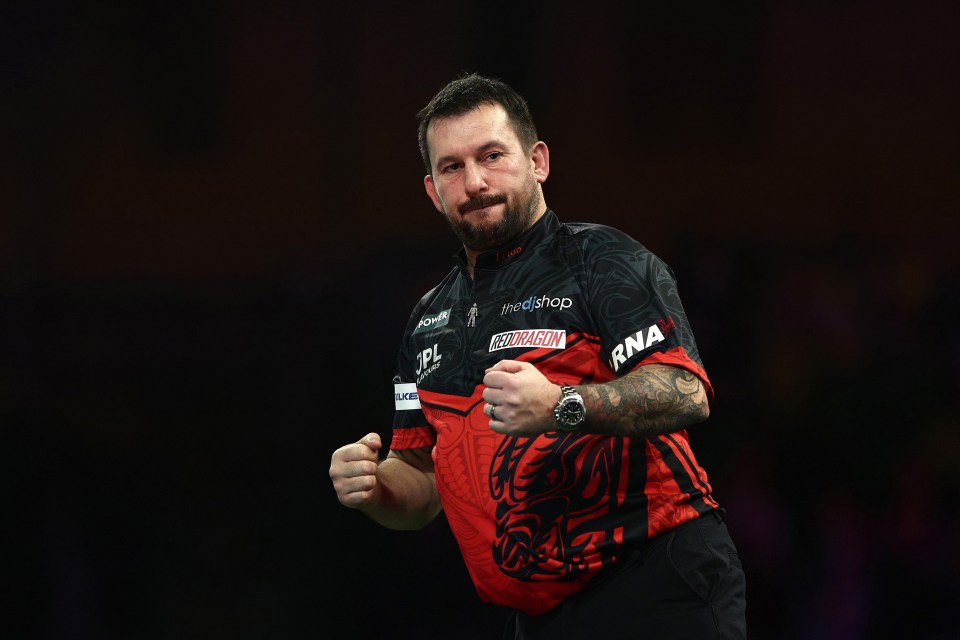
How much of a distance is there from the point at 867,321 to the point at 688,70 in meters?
1.19

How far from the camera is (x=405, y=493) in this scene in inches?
75.0

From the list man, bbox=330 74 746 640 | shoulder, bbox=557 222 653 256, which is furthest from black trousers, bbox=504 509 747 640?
shoulder, bbox=557 222 653 256

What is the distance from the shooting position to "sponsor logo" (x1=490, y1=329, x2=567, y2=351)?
159cm

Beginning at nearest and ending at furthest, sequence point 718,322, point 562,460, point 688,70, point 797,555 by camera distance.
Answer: point 562,460 → point 797,555 → point 718,322 → point 688,70

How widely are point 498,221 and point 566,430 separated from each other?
0.54m

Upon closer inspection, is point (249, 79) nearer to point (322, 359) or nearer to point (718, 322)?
point (322, 359)

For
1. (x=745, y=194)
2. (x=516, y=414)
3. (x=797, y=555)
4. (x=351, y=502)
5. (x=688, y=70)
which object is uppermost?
(x=688, y=70)

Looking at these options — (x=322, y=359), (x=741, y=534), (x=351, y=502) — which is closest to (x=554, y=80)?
(x=322, y=359)

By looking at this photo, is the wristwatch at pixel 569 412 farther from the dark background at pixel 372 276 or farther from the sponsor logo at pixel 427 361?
the dark background at pixel 372 276

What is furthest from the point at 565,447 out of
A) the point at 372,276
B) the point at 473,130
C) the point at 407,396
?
the point at 372,276

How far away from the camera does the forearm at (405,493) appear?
1.86 meters

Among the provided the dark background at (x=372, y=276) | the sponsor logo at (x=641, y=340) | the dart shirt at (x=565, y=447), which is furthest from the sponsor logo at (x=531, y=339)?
the dark background at (x=372, y=276)

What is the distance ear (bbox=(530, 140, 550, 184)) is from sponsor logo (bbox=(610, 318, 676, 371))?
49 cm

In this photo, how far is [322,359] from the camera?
3621mm
